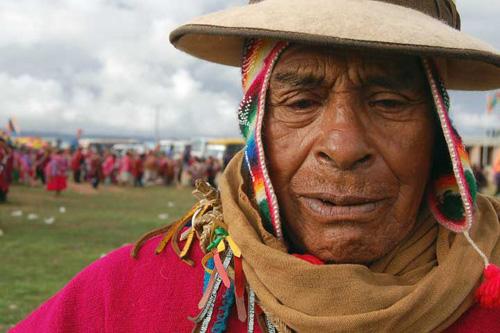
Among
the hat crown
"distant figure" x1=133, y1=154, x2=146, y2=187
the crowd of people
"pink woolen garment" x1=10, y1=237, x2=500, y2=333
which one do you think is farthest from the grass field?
"distant figure" x1=133, y1=154, x2=146, y2=187

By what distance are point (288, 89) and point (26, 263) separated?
7445 millimetres

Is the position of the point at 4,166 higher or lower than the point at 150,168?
higher

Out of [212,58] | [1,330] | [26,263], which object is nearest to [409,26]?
[212,58]

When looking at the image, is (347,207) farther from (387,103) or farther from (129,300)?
(129,300)

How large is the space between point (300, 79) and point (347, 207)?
40 cm

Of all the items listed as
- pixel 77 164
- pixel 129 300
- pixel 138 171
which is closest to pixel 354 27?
pixel 129 300

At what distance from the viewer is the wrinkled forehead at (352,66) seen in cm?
165

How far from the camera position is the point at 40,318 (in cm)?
188

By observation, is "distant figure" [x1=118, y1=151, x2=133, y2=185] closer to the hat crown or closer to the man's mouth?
the hat crown

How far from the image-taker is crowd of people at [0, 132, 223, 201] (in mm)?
20203

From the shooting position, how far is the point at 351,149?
1574mm

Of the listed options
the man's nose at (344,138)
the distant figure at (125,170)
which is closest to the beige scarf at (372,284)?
the man's nose at (344,138)

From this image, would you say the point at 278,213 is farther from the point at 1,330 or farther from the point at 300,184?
the point at 1,330

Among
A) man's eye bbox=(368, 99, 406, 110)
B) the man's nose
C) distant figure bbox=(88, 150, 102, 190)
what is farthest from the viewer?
distant figure bbox=(88, 150, 102, 190)
